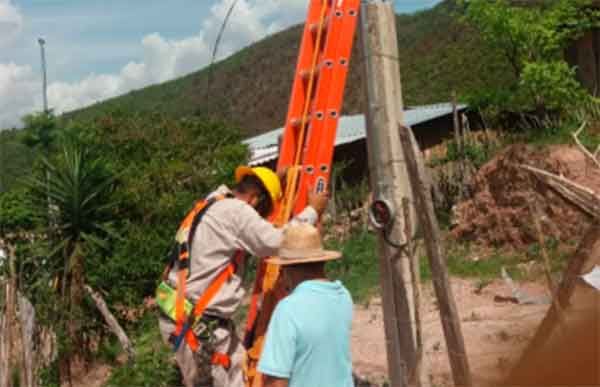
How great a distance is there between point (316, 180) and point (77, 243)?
→ 5794mm

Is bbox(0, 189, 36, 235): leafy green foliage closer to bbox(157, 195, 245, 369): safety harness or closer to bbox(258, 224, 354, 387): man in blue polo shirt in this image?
bbox(157, 195, 245, 369): safety harness

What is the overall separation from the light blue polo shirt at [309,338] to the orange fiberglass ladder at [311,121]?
1.45 meters

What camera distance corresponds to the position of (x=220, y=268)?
15.6 ft

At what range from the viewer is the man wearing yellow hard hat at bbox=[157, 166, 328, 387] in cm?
464

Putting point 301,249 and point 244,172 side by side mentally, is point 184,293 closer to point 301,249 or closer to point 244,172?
point 244,172

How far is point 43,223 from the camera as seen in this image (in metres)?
10.2

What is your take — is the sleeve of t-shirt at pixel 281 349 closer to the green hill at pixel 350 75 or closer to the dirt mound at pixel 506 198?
the dirt mound at pixel 506 198

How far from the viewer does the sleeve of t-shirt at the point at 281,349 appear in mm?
3127

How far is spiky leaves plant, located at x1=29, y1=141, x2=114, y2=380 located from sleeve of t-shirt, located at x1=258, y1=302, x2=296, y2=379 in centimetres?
685

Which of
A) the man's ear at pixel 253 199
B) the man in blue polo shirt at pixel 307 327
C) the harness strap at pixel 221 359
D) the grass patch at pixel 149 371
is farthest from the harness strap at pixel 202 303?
the grass patch at pixel 149 371

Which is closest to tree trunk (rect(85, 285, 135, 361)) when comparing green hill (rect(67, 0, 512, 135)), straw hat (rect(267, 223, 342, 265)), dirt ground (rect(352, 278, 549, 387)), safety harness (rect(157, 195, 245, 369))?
dirt ground (rect(352, 278, 549, 387))

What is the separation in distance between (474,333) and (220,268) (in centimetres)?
257

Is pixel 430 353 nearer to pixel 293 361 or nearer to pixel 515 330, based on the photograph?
pixel 515 330

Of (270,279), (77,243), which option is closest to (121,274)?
(77,243)
